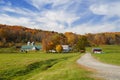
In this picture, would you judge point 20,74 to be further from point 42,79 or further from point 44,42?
point 44,42

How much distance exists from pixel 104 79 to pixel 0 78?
15.6 metres

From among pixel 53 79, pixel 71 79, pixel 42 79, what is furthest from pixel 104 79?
pixel 42 79

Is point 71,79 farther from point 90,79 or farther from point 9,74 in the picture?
point 9,74

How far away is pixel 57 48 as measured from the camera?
14725cm

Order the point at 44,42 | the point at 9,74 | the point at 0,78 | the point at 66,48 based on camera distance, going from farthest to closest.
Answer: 1. the point at 66,48
2. the point at 44,42
3. the point at 9,74
4. the point at 0,78

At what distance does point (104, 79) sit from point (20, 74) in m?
17.3

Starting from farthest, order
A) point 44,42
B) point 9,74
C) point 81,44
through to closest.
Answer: point 44,42 < point 81,44 < point 9,74

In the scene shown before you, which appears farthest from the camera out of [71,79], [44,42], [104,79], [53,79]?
[44,42]

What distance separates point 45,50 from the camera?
490 ft

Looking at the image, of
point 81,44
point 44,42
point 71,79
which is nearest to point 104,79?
point 71,79

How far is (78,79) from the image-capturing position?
19.8m

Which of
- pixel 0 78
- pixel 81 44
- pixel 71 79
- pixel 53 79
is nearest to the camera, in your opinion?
pixel 71 79

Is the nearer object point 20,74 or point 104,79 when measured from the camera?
point 104,79

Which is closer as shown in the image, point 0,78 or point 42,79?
point 42,79
